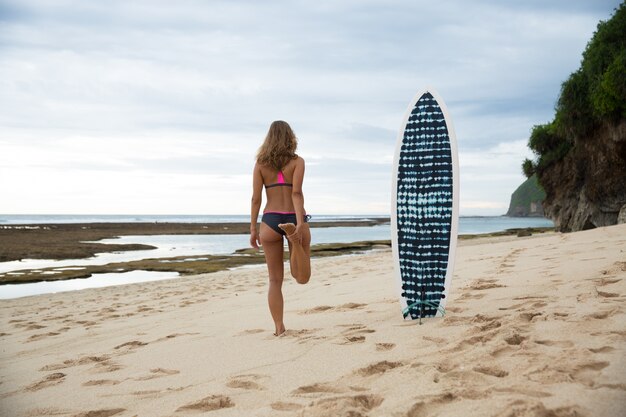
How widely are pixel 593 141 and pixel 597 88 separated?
3.23 meters

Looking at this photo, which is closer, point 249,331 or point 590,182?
point 249,331

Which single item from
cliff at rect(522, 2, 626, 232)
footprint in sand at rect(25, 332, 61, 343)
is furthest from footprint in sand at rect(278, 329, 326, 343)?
cliff at rect(522, 2, 626, 232)

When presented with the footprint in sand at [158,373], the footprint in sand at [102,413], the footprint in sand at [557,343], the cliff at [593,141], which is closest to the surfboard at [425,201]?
the footprint in sand at [557,343]

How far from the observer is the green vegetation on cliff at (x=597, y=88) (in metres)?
17.0

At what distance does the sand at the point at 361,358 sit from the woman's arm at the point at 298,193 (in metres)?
0.95

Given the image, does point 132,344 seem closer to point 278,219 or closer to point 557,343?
point 278,219

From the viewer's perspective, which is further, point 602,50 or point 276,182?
point 602,50

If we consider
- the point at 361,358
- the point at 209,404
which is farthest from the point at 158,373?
the point at 361,358

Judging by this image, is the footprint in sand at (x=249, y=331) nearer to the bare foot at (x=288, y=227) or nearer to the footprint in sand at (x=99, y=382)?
the bare foot at (x=288, y=227)

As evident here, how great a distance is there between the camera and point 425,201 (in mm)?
4672

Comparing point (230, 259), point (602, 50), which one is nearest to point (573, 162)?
point (602, 50)

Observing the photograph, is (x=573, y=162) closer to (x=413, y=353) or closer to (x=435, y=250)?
(x=435, y=250)

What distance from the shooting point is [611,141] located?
18953 mm

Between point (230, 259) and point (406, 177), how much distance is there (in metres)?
14.3
